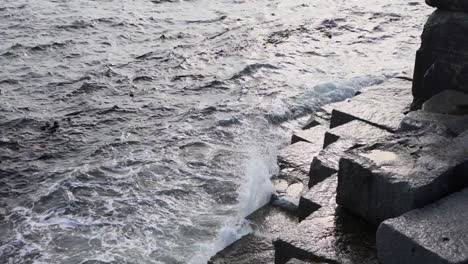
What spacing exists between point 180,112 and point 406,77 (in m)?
3.41

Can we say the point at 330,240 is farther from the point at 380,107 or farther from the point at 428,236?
the point at 380,107

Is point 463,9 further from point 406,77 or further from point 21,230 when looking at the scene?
point 21,230

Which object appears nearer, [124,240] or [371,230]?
[371,230]

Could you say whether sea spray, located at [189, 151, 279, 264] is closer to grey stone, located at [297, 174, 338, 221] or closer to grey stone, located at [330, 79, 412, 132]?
grey stone, located at [297, 174, 338, 221]

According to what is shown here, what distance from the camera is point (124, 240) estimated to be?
6.09 m

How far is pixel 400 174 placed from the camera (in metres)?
4.61

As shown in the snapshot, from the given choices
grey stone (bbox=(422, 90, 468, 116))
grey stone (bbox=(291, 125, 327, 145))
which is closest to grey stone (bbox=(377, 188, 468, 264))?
grey stone (bbox=(422, 90, 468, 116))

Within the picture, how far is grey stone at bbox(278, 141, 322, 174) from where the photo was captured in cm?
695

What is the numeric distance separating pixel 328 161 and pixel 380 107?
1.23 m

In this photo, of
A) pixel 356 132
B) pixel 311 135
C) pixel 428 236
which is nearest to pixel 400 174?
pixel 428 236

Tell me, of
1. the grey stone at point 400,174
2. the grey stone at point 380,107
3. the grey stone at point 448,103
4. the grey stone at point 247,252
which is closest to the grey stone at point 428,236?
the grey stone at point 400,174

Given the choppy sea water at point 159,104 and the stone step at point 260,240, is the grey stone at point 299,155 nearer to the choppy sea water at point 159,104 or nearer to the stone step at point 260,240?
the choppy sea water at point 159,104

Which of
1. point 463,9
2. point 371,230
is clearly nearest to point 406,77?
point 463,9

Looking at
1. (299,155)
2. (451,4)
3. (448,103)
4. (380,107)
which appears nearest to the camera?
(448,103)
